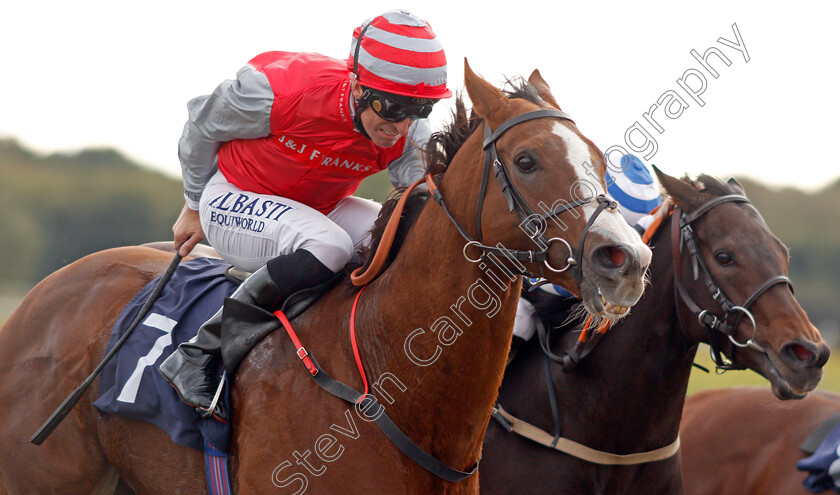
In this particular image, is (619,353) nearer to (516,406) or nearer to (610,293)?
(516,406)

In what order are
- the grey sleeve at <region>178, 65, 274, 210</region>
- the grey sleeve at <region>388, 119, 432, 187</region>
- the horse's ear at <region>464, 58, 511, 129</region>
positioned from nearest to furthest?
the horse's ear at <region>464, 58, 511, 129</region> < the grey sleeve at <region>178, 65, 274, 210</region> < the grey sleeve at <region>388, 119, 432, 187</region>

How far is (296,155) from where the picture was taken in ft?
12.5

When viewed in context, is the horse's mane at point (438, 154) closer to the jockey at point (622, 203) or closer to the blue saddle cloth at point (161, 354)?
the blue saddle cloth at point (161, 354)

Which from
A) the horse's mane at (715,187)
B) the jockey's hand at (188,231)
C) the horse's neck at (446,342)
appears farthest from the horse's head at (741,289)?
the jockey's hand at (188,231)

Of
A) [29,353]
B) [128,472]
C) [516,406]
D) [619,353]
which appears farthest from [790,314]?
[29,353]

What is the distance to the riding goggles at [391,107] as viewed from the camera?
11.4ft

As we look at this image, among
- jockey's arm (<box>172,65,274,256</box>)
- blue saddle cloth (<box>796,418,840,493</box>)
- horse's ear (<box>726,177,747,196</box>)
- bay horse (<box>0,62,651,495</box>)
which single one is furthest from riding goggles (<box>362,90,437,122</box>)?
blue saddle cloth (<box>796,418,840,493</box>)

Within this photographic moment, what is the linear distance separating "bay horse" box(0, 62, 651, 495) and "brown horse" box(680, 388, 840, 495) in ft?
9.51

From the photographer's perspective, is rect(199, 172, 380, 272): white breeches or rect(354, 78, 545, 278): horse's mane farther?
rect(199, 172, 380, 272): white breeches

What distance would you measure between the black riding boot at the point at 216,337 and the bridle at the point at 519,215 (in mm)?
648

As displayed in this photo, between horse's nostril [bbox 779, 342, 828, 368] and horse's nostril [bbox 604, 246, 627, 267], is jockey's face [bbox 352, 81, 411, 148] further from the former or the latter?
horse's nostril [bbox 779, 342, 828, 368]

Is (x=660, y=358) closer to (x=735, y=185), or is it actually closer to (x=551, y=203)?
(x=735, y=185)

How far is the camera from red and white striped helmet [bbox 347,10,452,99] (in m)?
3.44

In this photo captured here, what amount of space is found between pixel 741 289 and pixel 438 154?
5.72 ft
